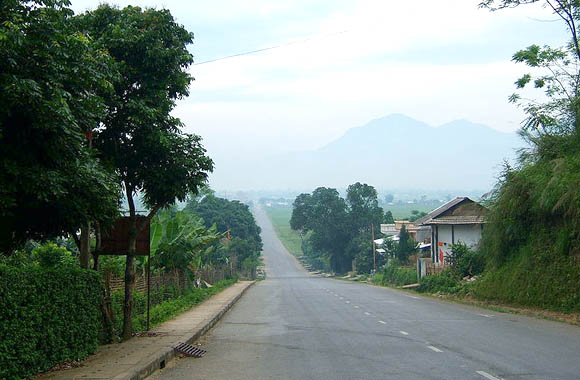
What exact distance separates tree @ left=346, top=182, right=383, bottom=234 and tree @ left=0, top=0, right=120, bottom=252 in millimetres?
92218

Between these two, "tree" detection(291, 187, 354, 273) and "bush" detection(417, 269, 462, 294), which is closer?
"bush" detection(417, 269, 462, 294)

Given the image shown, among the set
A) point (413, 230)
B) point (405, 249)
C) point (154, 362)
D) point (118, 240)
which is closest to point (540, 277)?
point (118, 240)

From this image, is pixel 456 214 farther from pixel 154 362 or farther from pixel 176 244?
pixel 154 362

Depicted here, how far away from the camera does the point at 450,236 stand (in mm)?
51469

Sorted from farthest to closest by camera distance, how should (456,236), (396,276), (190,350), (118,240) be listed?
(396,276) → (456,236) → (118,240) → (190,350)

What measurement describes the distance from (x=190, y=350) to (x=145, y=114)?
16.4 ft

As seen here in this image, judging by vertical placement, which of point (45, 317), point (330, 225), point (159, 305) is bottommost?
point (159, 305)

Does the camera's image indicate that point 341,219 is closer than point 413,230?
No

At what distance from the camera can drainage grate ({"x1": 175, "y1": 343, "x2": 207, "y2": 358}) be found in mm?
13414

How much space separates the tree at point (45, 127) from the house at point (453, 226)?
42.6 meters

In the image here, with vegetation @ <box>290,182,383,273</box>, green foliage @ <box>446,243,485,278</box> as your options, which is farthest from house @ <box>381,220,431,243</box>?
green foliage @ <box>446,243,485,278</box>

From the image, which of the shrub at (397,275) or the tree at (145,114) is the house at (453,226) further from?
the tree at (145,114)

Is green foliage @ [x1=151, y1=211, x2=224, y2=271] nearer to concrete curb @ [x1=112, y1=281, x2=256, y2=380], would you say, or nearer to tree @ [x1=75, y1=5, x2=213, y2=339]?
concrete curb @ [x1=112, y1=281, x2=256, y2=380]

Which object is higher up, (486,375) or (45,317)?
(45,317)
